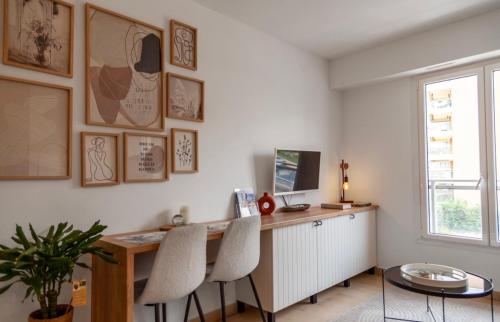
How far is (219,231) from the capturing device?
231 cm

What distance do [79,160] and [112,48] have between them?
0.81 meters

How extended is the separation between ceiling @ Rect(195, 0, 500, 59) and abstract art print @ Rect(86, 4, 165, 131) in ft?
2.27

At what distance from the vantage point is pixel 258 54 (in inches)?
130

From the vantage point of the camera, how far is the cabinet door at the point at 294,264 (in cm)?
267

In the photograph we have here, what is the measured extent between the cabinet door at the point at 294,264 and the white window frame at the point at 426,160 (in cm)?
148

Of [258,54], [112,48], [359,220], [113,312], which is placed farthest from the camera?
[359,220]

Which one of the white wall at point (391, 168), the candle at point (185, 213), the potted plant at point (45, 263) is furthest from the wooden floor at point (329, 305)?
the potted plant at point (45, 263)

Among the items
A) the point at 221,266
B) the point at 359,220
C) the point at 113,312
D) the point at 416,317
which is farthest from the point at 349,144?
the point at 113,312

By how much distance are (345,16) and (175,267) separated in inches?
105

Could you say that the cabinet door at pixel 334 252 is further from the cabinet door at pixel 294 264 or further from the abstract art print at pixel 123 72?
the abstract art print at pixel 123 72

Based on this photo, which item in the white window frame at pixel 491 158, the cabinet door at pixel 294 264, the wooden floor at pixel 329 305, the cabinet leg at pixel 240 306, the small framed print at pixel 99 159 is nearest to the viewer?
the small framed print at pixel 99 159

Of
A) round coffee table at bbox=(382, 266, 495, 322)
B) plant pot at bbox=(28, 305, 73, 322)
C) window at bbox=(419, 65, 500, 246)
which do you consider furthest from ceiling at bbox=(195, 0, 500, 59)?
plant pot at bbox=(28, 305, 73, 322)

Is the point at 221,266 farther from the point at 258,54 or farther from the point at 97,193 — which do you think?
the point at 258,54

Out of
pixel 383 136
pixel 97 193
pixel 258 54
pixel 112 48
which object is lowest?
pixel 97 193
